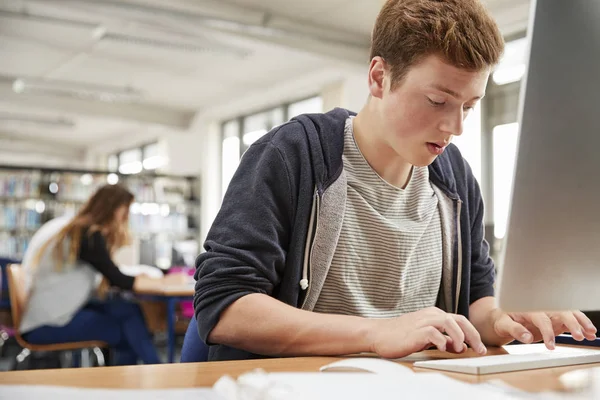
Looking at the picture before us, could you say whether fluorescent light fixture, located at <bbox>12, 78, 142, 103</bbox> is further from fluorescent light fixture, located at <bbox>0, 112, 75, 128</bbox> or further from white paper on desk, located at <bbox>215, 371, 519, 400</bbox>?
white paper on desk, located at <bbox>215, 371, 519, 400</bbox>

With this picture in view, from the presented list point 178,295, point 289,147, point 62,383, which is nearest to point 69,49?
point 178,295

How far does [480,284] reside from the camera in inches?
49.6

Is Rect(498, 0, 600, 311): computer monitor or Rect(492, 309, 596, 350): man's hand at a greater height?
Rect(498, 0, 600, 311): computer monitor

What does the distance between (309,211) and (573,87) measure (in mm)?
552

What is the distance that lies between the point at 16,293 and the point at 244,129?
620 cm

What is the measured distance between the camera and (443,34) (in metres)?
0.94

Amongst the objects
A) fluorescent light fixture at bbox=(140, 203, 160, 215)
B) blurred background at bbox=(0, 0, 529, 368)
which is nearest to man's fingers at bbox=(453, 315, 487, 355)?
blurred background at bbox=(0, 0, 529, 368)

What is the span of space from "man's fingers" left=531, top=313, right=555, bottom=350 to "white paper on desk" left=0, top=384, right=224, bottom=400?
1.79 feet

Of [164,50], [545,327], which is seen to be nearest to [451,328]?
[545,327]

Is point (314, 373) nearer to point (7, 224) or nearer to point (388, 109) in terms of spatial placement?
point (388, 109)

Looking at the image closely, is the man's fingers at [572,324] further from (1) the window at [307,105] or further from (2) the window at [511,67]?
(1) the window at [307,105]

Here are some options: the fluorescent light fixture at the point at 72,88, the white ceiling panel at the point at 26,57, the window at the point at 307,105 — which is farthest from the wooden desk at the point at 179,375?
the fluorescent light fixture at the point at 72,88

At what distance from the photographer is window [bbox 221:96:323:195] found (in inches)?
338

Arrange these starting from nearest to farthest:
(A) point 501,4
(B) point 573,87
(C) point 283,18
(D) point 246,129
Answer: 1. (B) point 573,87
2. (A) point 501,4
3. (C) point 283,18
4. (D) point 246,129
